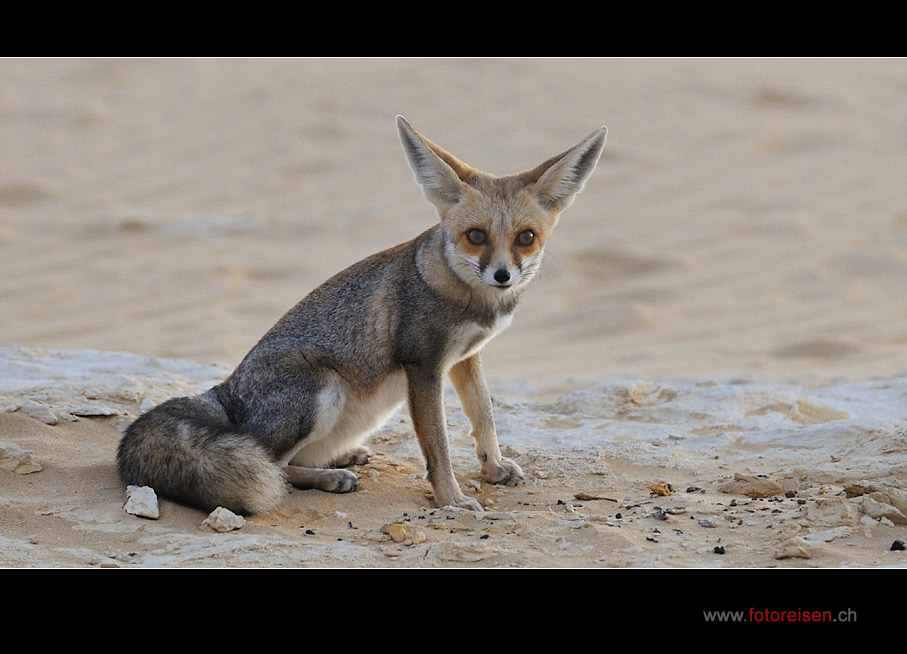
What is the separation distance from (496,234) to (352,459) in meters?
1.73

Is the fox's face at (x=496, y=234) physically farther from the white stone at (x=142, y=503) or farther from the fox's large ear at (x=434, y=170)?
the white stone at (x=142, y=503)


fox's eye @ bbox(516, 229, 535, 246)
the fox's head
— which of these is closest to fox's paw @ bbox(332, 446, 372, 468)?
the fox's head

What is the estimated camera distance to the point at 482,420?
6109 mm

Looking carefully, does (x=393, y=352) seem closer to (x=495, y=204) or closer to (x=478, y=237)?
(x=478, y=237)

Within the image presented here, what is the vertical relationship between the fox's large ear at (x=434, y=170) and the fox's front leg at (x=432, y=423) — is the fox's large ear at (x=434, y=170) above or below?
above


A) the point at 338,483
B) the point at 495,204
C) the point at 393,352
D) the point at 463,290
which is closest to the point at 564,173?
the point at 495,204

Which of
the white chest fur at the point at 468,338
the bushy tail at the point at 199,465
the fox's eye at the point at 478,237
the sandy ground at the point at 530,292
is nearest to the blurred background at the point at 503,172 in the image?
the sandy ground at the point at 530,292

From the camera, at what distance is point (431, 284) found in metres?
5.70

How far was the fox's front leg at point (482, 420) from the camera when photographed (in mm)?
5996

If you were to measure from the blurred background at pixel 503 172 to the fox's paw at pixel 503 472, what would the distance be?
414 centimetres


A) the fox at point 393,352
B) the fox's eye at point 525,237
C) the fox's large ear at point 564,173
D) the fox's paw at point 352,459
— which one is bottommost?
the fox's paw at point 352,459

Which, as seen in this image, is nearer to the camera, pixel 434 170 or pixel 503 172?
pixel 434 170

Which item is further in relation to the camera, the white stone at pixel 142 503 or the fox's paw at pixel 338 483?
the fox's paw at pixel 338 483

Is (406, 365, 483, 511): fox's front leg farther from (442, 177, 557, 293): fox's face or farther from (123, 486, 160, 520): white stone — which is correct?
(123, 486, 160, 520): white stone
